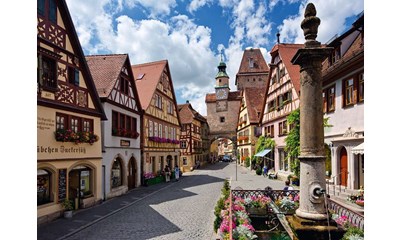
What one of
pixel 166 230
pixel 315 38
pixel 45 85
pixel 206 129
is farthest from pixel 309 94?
pixel 206 129

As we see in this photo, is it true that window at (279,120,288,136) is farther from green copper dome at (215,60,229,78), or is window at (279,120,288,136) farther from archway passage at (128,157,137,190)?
green copper dome at (215,60,229,78)

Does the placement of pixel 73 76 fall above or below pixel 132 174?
above

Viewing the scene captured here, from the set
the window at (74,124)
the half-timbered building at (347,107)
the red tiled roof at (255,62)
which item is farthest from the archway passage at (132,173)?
the red tiled roof at (255,62)

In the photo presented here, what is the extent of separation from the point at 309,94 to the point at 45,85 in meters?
9.52

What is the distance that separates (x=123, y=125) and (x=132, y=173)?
160 inches

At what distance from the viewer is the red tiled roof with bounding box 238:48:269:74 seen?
217 feet

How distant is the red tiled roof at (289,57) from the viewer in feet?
73.9

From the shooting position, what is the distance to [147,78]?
25.4 metres

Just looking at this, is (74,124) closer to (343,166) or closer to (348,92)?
(348,92)

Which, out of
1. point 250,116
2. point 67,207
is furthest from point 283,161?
point 67,207

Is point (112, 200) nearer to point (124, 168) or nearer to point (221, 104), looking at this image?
point (124, 168)

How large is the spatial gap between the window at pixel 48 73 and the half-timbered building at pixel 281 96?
16407 mm

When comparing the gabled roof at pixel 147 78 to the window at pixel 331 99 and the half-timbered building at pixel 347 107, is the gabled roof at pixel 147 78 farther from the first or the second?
the half-timbered building at pixel 347 107

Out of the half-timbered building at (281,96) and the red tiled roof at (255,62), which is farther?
the red tiled roof at (255,62)
